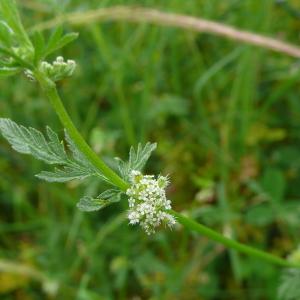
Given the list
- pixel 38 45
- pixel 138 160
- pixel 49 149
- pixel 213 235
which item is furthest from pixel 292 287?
pixel 38 45

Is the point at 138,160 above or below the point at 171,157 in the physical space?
below

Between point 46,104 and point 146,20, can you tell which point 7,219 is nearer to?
point 46,104

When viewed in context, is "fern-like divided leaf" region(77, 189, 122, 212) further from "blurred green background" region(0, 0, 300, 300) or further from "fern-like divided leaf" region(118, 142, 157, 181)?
"blurred green background" region(0, 0, 300, 300)

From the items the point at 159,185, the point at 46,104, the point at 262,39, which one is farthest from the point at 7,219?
the point at 159,185

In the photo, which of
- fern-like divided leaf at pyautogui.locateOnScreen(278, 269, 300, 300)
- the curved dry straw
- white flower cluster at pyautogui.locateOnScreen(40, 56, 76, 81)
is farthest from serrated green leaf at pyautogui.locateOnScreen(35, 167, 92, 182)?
the curved dry straw

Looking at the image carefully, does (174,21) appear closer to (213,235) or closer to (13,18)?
(213,235)

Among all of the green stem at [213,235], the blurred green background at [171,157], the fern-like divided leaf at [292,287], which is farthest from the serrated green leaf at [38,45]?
the blurred green background at [171,157]
